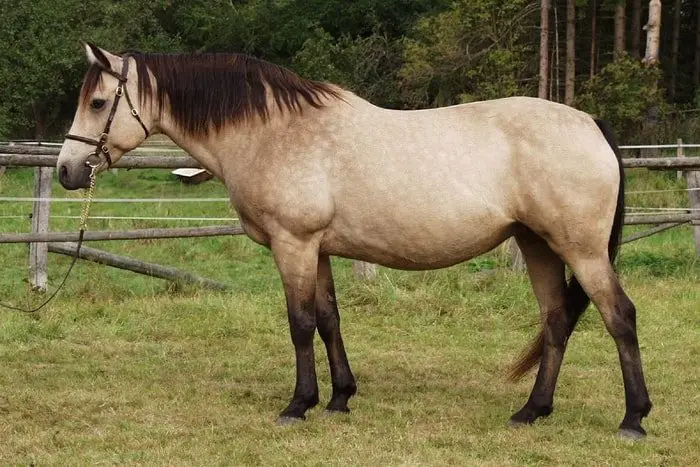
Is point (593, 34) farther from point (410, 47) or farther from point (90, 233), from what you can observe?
point (90, 233)

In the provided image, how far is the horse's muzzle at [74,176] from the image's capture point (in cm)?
464

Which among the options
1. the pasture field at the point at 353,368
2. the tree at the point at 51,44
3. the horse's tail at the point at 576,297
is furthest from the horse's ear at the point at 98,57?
the tree at the point at 51,44

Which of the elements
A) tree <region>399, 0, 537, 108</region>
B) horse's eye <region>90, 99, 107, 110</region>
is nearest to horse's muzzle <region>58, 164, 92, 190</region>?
horse's eye <region>90, 99, 107, 110</region>

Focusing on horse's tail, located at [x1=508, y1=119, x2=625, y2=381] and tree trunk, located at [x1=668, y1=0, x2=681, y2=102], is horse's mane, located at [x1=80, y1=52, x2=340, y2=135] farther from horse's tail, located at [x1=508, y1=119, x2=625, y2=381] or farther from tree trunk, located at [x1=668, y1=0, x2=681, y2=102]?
tree trunk, located at [x1=668, y1=0, x2=681, y2=102]

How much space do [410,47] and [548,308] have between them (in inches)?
725

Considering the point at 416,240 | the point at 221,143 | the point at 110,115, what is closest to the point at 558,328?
the point at 416,240

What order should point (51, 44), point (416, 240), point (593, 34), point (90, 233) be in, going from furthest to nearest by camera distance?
1. point (51, 44)
2. point (593, 34)
3. point (90, 233)
4. point (416, 240)

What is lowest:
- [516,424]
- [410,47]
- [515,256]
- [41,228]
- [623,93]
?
[623,93]

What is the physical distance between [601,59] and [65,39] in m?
16.9

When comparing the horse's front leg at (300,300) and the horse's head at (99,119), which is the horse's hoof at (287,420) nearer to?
the horse's front leg at (300,300)

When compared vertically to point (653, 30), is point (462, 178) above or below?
above

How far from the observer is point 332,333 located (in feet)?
16.3

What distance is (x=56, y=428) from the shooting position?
4520 mm

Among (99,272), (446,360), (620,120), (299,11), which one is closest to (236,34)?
(299,11)
